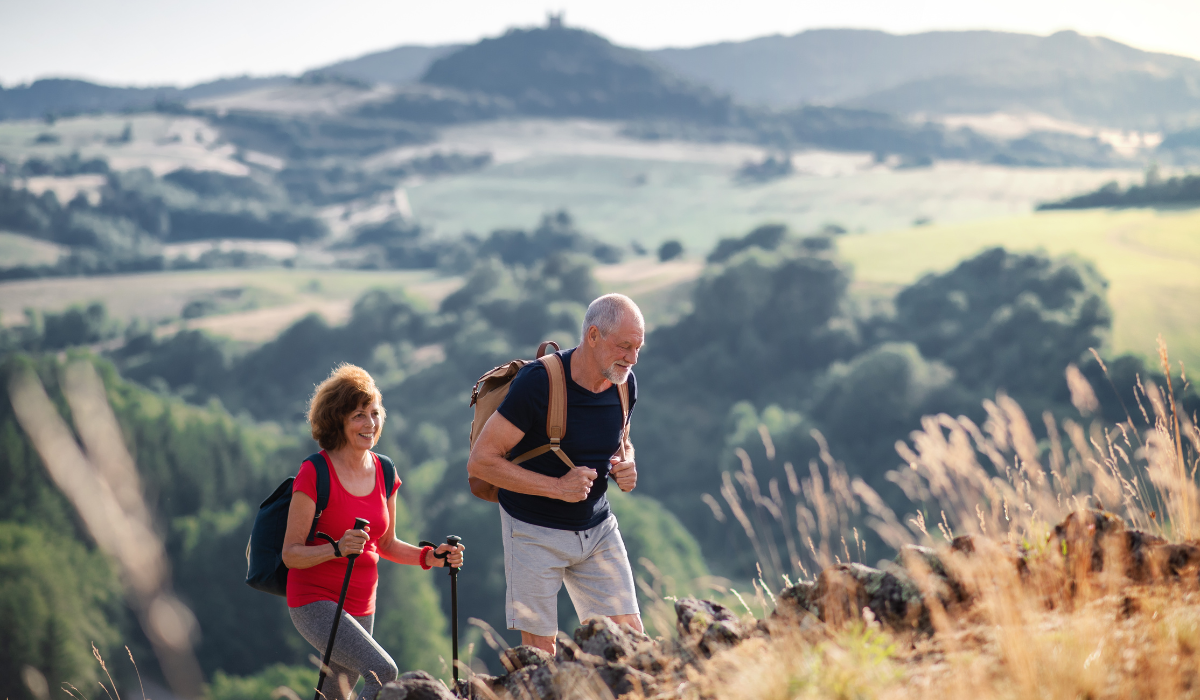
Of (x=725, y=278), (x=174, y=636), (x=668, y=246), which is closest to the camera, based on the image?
(x=174, y=636)

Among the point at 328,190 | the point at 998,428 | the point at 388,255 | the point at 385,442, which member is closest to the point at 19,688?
the point at 385,442

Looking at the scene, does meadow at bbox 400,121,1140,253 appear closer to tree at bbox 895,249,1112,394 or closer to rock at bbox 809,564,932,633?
tree at bbox 895,249,1112,394

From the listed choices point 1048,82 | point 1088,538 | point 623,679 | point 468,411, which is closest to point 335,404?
point 623,679

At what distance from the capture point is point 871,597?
128 inches

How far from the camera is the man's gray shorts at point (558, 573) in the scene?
3.68m

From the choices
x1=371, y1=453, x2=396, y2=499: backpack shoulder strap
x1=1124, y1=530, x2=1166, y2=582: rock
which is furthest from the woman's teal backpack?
x1=1124, y1=530, x2=1166, y2=582: rock

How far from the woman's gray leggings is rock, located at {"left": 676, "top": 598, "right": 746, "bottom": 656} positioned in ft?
3.66

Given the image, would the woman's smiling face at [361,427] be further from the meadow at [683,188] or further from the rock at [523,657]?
the meadow at [683,188]

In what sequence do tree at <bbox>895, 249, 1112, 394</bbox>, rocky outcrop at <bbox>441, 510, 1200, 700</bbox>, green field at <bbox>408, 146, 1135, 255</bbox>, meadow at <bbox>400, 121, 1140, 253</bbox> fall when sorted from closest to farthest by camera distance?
rocky outcrop at <bbox>441, 510, 1200, 700</bbox> → tree at <bbox>895, 249, 1112, 394</bbox> → green field at <bbox>408, 146, 1135, 255</bbox> → meadow at <bbox>400, 121, 1140, 253</bbox>

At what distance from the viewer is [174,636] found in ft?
4.24

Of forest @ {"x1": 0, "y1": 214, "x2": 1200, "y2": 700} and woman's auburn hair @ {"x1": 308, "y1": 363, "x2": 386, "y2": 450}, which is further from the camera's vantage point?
forest @ {"x1": 0, "y1": 214, "x2": 1200, "y2": 700}

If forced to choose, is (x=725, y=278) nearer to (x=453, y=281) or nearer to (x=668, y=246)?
(x=668, y=246)

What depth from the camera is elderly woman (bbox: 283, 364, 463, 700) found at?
327 centimetres

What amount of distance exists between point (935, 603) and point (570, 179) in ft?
579
